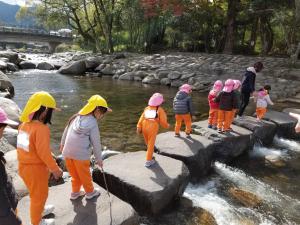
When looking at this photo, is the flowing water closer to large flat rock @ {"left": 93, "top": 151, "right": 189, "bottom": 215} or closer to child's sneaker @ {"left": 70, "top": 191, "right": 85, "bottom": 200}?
large flat rock @ {"left": 93, "top": 151, "right": 189, "bottom": 215}

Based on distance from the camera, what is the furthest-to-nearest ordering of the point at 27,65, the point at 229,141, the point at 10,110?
the point at 27,65
the point at 10,110
the point at 229,141

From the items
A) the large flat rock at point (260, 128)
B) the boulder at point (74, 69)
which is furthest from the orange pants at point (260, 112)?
the boulder at point (74, 69)

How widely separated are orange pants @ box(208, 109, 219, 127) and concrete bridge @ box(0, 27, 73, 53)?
48.7 meters

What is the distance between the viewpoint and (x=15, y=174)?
5422 mm

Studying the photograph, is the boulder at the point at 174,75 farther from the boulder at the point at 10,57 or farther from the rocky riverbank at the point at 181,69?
the boulder at the point at 10,57

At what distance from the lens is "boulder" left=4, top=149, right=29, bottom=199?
5.07m

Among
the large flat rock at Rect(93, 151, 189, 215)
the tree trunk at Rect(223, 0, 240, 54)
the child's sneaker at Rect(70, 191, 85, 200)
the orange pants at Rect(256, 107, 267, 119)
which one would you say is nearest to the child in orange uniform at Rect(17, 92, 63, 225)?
the child's sneaker at Rect(70, 191, 85, 200)

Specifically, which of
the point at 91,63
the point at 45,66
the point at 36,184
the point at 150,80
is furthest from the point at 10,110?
the point at 45,66

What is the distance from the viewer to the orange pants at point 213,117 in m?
8.71

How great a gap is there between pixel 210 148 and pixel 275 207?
6.32ft

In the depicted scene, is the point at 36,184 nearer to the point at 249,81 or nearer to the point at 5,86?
the point at 249,81

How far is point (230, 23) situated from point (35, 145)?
24.5 m

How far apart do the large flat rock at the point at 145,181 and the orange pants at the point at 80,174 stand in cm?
85

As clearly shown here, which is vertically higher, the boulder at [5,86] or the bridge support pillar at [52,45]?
the boulder at [5,86]
